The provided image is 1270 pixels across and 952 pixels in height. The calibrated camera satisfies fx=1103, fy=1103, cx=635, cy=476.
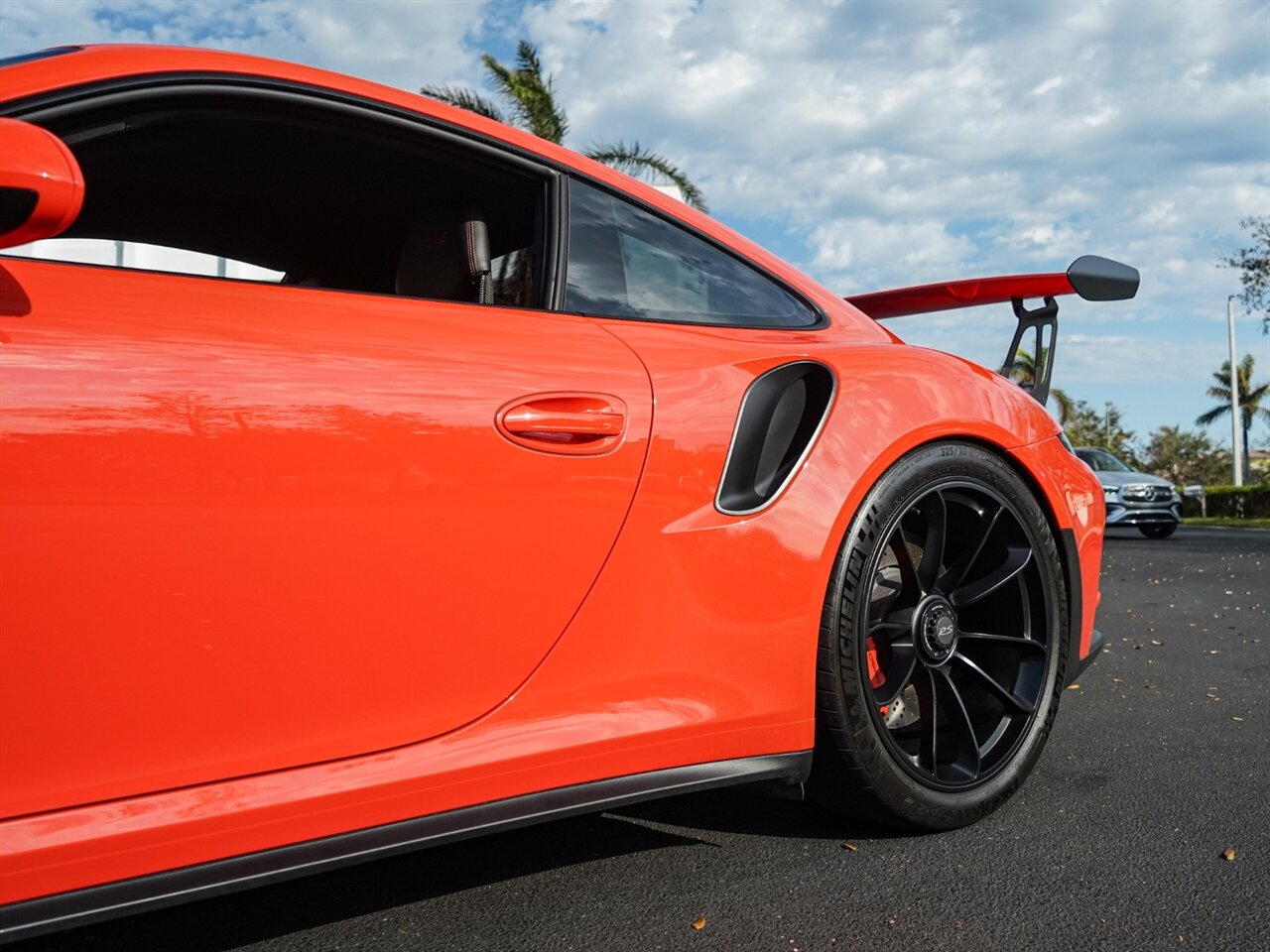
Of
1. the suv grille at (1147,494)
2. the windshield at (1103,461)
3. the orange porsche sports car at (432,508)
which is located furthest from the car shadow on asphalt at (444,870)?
the windshield at (1103,461)

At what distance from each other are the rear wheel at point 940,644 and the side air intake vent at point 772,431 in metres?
0.20

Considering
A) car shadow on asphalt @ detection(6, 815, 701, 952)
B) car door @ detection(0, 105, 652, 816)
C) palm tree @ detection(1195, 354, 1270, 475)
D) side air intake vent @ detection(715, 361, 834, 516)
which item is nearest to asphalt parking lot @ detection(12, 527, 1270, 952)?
car shadow on asphalt @ detection(6, 815, 701, 952)

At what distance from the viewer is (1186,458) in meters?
67.8

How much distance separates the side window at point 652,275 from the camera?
2.08 metres

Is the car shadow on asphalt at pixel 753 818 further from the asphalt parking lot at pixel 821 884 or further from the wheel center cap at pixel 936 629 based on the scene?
the wheel center cap at pixel 936 629

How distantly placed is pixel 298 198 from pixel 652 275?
83cm

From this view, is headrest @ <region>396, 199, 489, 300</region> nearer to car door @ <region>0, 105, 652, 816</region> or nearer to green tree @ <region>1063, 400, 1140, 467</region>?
car door @ <region>0, 105, 652, 816</region>

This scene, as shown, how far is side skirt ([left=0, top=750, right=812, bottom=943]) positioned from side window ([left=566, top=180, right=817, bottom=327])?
2.81ft

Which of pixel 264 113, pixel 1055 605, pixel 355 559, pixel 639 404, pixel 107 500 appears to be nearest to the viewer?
pixel 107 500

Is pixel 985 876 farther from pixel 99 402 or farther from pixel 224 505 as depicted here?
pixel 99 402

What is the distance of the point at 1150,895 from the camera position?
6.70 feet

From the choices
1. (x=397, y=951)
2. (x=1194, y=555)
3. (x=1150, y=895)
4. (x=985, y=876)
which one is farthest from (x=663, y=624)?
(x=1194, y=555)

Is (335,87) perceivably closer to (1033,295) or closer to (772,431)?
(772,431)

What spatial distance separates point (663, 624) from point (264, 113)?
1083mm
